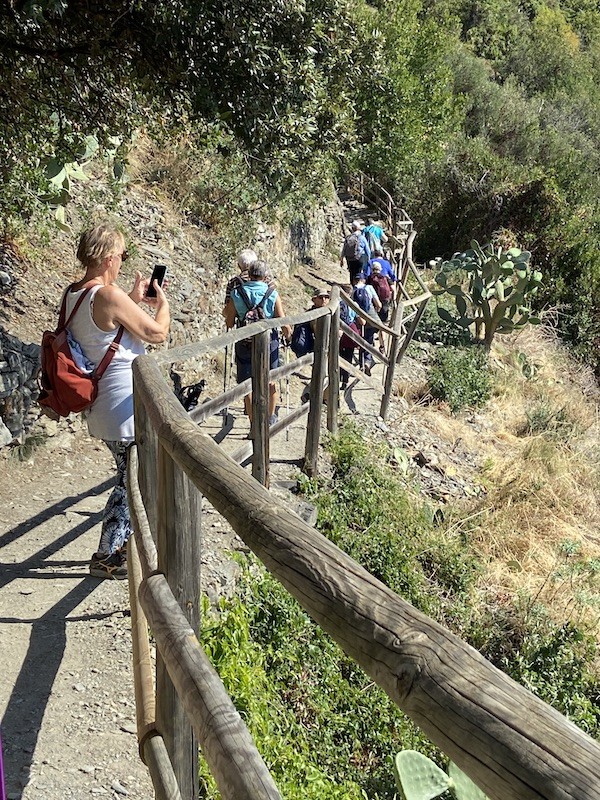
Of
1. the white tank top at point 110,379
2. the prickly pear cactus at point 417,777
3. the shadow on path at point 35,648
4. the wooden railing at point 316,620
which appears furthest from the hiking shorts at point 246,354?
the prickly pear cactus at point 417,777

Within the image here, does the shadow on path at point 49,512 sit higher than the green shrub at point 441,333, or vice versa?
the shadow on path at point 49,512

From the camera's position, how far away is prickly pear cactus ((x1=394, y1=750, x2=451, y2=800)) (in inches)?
134

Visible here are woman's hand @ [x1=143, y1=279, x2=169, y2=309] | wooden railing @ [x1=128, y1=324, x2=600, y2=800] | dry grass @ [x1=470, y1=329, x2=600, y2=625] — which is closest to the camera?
wooden railing @ [x1=128, y1=324, x2=600, y2=800]

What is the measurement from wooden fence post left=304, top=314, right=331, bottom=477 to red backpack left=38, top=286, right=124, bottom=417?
106 inches

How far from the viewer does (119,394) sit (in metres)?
3.61

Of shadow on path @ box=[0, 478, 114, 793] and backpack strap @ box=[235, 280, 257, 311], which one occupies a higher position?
backpack strap @ box=[235, 280, 257, 311]

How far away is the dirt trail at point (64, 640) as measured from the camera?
9.11 feet

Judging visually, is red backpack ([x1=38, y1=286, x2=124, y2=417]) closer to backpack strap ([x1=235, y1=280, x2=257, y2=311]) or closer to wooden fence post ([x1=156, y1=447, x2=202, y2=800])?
wooden fence post ([x1=156, y1=447, x2=202, y2=800])

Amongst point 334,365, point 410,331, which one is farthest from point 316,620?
point 410,331

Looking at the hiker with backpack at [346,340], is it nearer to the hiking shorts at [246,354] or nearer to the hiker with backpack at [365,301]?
the hiker with backpack at [365,301]

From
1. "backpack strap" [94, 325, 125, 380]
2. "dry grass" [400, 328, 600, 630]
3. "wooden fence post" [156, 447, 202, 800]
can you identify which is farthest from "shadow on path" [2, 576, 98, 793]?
"dry grass" [400, 328, 600, 630]

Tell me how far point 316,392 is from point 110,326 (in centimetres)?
284

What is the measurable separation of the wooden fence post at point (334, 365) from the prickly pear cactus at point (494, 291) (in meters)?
6.51

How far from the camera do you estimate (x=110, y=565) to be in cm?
393
